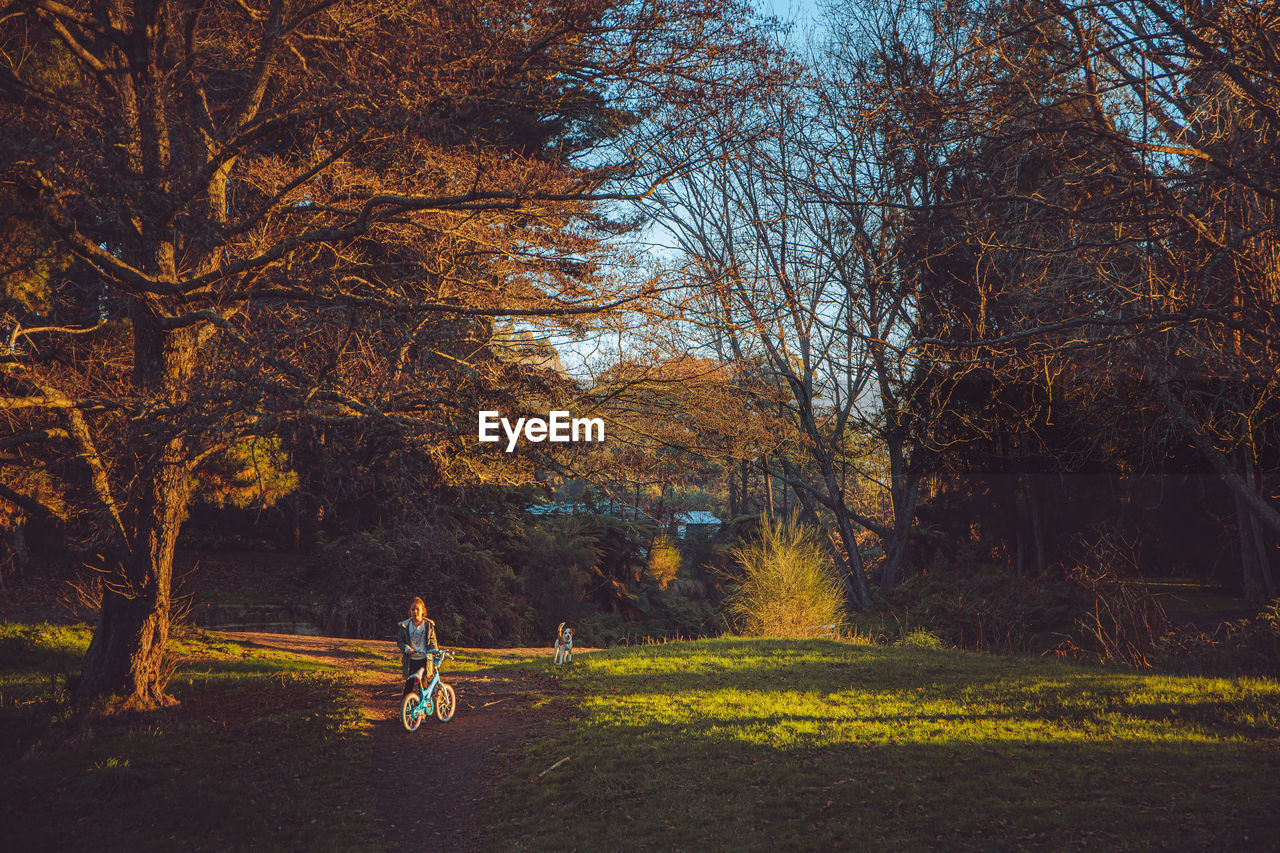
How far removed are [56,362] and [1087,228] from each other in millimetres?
12602

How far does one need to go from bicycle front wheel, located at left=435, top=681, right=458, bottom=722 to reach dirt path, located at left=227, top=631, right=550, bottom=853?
94mm

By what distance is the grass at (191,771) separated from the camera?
22.1 feet

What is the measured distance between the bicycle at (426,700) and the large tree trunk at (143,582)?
3.19m

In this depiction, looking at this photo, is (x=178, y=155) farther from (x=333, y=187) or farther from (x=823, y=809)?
(x=823, y=809)

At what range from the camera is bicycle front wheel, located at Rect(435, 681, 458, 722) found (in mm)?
9703

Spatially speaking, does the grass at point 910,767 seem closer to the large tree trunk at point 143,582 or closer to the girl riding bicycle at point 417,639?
the girl riding bicycle at point 417,639

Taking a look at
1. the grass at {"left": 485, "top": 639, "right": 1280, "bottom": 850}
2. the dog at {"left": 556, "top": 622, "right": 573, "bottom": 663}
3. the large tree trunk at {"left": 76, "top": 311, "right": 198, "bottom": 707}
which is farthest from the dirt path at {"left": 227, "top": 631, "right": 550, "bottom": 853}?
the large tree trunk at {"left": 76, "top": 311, "right": 198, "bottom": 707}

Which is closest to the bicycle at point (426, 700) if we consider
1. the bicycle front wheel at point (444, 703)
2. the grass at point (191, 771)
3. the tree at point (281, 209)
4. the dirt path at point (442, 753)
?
the bicycle front wheel at point (444, 703)

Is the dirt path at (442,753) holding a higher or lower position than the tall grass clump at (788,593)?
lower

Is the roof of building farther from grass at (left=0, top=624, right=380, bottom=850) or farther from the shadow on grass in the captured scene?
the shadow on grass

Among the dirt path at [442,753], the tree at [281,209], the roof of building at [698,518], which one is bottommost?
the dirt path at [442,753]

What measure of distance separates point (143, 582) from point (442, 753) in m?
4.31

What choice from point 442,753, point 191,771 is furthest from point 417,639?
point 191,771

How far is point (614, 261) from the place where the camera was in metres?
11.4
